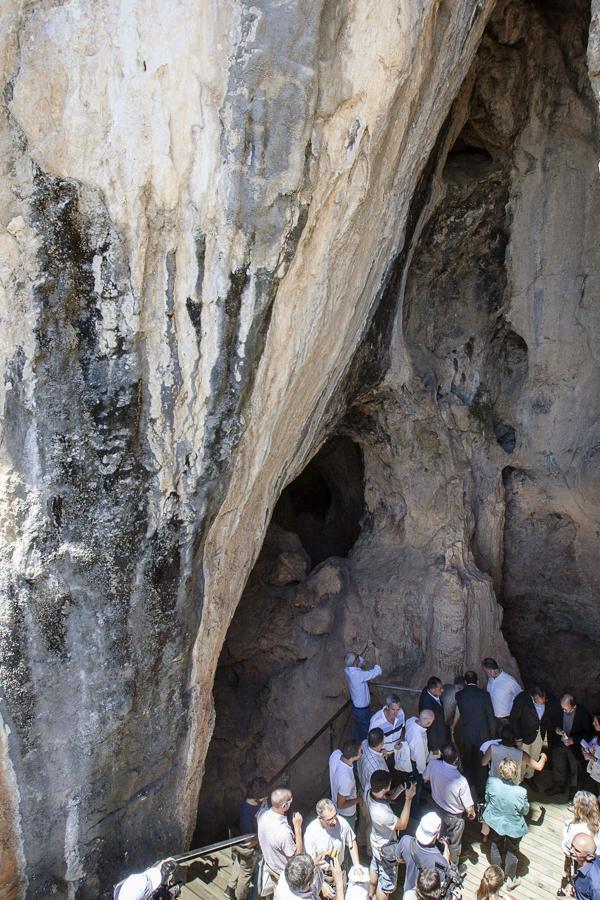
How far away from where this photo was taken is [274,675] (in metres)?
6.39

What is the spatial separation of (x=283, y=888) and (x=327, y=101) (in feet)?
11.7

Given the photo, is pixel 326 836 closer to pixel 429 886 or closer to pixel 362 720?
pixel 429 886

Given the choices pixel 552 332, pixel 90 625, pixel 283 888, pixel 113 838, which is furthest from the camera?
pixel 552 332

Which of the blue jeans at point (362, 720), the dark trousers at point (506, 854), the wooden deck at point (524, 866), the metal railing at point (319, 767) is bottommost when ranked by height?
the metal railing at point (319, 767)

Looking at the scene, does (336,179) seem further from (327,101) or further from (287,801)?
(287,801)

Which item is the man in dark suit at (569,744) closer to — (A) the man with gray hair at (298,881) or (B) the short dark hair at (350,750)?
(B) the short dark hair at (350,750)

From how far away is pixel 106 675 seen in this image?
3.99 m

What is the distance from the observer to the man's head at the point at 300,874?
297cm

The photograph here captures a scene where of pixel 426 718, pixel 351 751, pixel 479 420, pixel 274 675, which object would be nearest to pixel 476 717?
pixel 426 718

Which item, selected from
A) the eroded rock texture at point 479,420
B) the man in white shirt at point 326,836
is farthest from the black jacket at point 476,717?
the eroded rock texture at point 479,420

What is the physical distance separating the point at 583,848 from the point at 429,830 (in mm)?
653

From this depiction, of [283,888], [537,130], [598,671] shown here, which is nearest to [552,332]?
[537,130]

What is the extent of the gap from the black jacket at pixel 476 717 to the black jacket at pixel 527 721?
0.15 metres

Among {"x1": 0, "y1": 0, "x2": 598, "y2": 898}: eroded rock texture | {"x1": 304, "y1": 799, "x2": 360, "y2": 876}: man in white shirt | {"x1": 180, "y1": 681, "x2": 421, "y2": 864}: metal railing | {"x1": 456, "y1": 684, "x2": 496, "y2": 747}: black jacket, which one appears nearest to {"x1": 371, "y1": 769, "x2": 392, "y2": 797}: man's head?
{"x1": 304, "y1": 799, "x2": 360, "y2": 876}: man in white shirt
